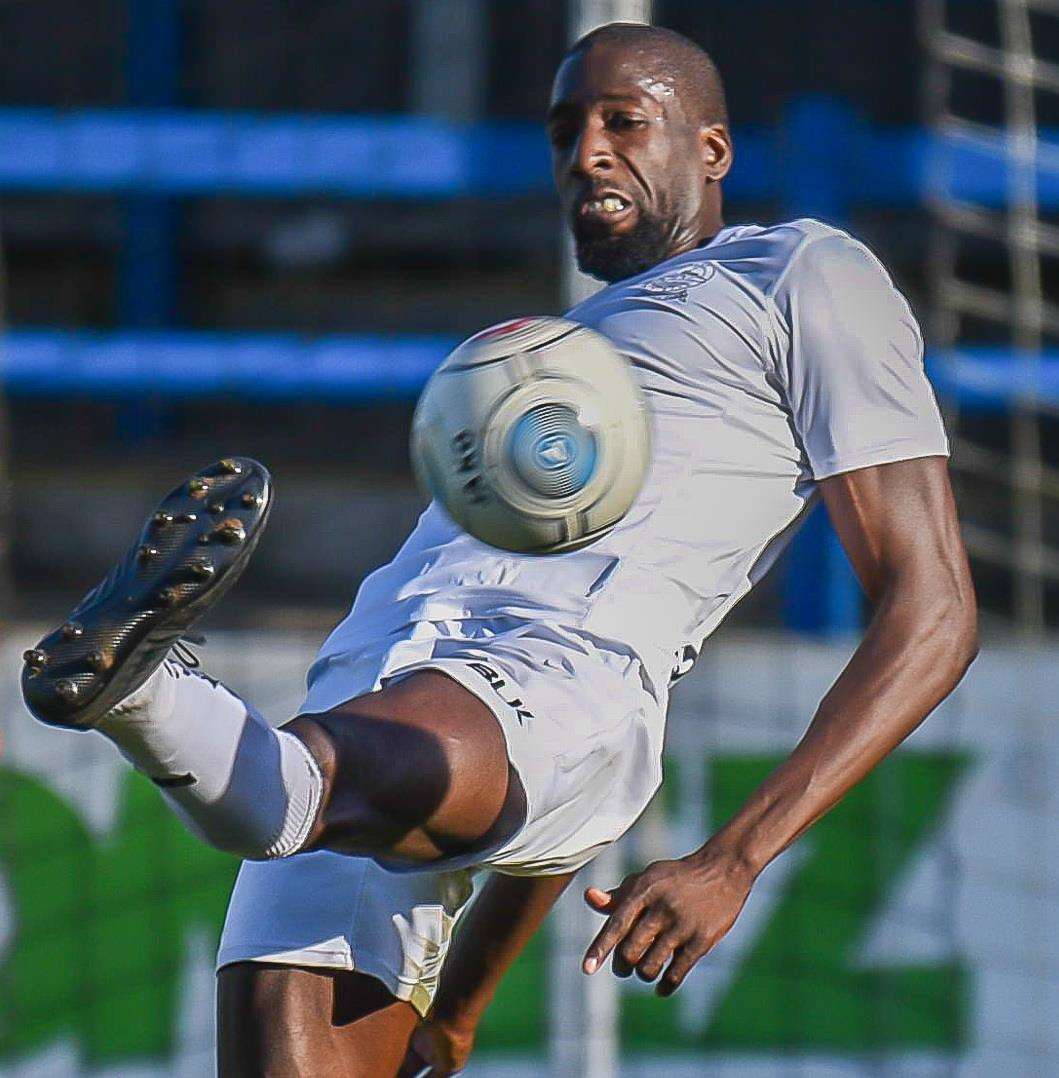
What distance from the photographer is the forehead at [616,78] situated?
2883 millimetres

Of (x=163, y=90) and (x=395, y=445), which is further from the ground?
(x=163, y=90)

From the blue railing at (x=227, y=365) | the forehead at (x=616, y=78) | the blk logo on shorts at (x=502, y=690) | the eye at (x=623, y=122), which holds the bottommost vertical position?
the blue railing at (x=227, y=365)

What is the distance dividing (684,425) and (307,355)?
7.92ft

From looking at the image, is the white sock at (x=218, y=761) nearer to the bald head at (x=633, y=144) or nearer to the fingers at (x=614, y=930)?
the fingers at (x=614, y=930)

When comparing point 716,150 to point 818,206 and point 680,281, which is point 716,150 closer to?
point 680,281

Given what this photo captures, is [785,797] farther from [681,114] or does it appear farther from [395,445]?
[395,445]

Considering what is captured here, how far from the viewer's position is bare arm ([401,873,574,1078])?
9.68 feet

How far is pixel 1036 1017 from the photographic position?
4504mm

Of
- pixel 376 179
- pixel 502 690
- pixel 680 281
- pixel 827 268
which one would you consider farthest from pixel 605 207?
→ pixel 376 179

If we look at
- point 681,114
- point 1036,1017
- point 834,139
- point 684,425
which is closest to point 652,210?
point 681,114

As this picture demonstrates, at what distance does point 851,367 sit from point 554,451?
0.45m

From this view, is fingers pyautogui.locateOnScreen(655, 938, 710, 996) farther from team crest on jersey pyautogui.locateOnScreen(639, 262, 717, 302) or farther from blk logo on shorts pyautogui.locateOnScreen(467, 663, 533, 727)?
team crest on jersey pyautogui.locateOnScreen(639, 262, 717, 302)

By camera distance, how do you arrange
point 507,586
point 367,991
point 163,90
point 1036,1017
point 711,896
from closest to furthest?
point 711,896 < point 507,586 < point 367,991 < point 1036,1017 < point 163,90

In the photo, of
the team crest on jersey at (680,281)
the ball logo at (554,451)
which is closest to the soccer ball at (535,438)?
the ball logo at (554,451)
